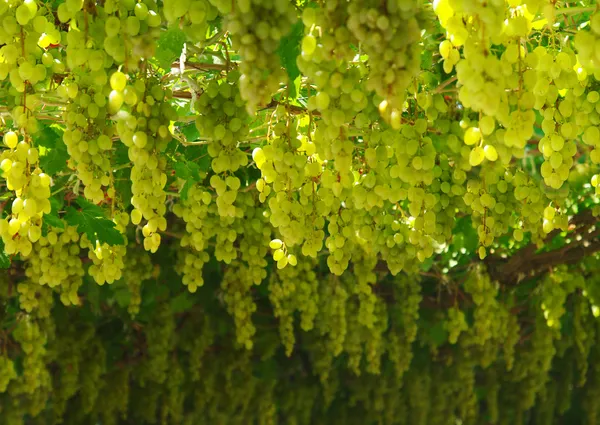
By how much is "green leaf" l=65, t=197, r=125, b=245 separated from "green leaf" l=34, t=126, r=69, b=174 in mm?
232

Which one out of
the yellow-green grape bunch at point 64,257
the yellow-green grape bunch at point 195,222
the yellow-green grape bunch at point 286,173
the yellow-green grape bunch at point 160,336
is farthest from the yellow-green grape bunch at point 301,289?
the yellow-green grape bunch at point 286,173

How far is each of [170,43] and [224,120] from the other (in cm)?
18

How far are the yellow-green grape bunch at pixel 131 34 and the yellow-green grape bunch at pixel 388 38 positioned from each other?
35cm

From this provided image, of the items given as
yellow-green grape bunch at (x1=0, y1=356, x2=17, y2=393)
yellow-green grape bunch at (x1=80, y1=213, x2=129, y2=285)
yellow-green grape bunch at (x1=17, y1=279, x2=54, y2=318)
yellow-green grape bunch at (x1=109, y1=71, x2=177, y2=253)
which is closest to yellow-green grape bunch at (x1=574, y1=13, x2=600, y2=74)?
yellow-green grape bunch at (x1=109, y1=71, x2=177, y2=253)

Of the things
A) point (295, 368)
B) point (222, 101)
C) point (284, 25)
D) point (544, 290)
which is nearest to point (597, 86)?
point (222, 101)

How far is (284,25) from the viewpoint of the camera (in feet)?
3.94

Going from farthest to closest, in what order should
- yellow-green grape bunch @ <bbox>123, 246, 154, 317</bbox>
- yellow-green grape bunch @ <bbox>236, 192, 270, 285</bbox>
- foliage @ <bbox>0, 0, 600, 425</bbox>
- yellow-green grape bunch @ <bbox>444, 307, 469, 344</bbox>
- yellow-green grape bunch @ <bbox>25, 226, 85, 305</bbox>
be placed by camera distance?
1. yellow-green grape bunch @ <bbox>444, 307, 469, 344</bbox>
2. yellow-green grape bunch @ <bbox>123, 246, 154, 317</bbox>
3. yellow-green grape bunch @ <bbox>236, 192, 270, 285</bbox>
4. yellow-green grape bunch @ <bbox>25, 226, 85, 305</bbox>
5. foliage @ <bbox>0, 0, 600, 425</bbox>

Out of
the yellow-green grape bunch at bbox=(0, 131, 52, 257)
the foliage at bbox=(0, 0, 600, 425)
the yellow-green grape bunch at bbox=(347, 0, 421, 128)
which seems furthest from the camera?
the yellow-green grape bunch at bbox=(0, 131, 52, 257)

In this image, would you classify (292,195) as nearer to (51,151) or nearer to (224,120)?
(224,120)

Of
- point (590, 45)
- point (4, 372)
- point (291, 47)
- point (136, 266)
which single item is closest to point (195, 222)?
point (291, 47)

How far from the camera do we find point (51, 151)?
7.14 feet

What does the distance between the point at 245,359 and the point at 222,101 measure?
3.34 m

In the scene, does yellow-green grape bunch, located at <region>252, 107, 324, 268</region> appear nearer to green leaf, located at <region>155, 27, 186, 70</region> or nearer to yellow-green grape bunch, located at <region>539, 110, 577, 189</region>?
green leaf, located at <region>155, 27, 186, 70</region>

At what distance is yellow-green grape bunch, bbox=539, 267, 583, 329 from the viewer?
165 inches
